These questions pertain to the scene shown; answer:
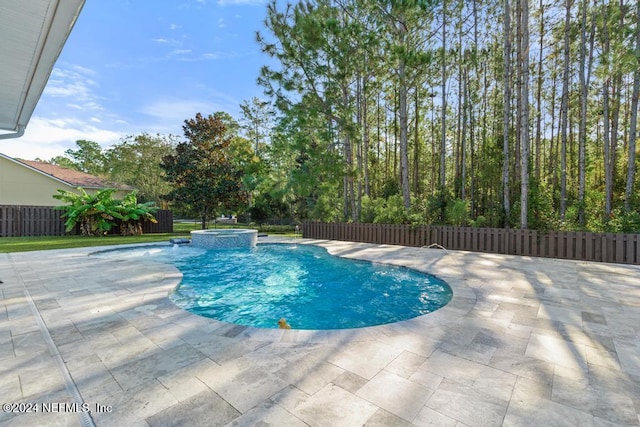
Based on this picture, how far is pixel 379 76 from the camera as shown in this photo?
13.0 m

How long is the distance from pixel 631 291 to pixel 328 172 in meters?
10.2

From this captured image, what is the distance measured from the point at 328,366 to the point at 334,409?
1.74 ft

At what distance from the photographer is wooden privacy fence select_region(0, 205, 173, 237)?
13703 millimetres

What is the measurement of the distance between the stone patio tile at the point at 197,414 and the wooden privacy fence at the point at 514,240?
8.93 meters

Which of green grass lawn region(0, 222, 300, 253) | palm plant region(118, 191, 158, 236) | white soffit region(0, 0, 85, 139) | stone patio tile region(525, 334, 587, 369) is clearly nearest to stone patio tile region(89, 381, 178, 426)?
stone patio tile region(525, 334, 587, 369)

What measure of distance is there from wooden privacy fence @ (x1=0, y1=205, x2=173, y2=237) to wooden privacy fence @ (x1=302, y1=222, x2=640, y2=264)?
1453 centimetres

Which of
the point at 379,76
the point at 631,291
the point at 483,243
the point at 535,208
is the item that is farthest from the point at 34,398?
the point at 379,76

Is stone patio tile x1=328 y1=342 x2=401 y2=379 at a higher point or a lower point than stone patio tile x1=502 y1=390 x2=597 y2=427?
lower

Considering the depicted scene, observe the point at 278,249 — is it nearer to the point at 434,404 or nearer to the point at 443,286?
the point at 443,286

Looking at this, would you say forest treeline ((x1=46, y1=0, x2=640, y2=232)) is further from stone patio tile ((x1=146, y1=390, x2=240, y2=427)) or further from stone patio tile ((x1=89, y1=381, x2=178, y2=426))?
stone patio tile ((x1=89, y1=381, x2=178, y2=426))

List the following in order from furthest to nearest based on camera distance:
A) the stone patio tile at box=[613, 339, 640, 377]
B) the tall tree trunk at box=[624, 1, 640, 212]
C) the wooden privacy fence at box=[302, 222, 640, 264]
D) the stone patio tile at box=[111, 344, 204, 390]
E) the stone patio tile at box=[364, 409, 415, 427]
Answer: the tall tree trunk at box=[624, 1, 640, 212] < the wooden privacy fence at box=[302, 222, 640, 264] < the stone patio tile at box=[613, 339, 640, 377] < the stone patio tile at box=[111, 344, 204, 390] < the stone patio tile at box=[364, 409, 415, 427]

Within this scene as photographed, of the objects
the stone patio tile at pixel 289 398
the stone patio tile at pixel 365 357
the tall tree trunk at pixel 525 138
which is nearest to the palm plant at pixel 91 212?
the stone patio tile at pixel 365 357

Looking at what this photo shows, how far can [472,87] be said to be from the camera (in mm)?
14445

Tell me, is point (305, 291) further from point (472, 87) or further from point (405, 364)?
point (472, 87)
